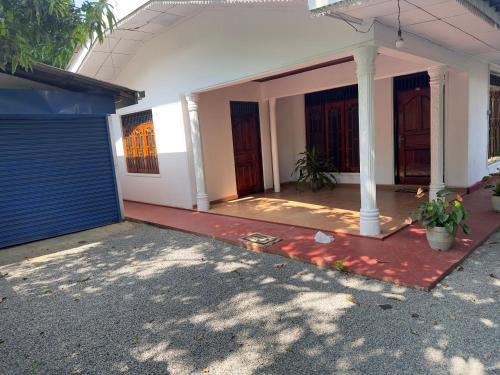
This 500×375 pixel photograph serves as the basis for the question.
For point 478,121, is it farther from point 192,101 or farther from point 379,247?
point 192,101

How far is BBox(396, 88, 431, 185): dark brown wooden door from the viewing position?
7422mm

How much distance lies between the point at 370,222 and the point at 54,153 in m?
5.40

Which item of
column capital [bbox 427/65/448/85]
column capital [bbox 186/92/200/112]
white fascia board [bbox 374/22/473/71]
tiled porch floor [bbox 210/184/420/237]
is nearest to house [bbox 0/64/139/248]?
column capital [bbox 186/92/200/112]

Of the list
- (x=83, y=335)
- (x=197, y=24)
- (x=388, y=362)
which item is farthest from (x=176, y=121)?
(x=388, y=362)

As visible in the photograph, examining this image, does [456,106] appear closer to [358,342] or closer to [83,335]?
[358,342]

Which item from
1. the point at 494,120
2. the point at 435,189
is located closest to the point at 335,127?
the point at 435,189

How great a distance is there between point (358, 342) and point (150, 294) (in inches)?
82.4

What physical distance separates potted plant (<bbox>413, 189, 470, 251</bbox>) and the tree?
12.1 feet

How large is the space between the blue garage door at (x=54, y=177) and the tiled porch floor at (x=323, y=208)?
231cm

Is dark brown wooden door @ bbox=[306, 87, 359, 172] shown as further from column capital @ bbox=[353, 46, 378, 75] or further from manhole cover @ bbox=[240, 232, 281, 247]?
manhole cover @ bbox=[240, 232, 281, 247]

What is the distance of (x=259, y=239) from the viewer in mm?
4945

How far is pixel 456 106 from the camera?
6.75 metres

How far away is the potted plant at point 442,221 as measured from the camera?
384 cm

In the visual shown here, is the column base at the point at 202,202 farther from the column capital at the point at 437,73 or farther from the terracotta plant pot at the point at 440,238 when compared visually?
the column capital at the point at 437,73
